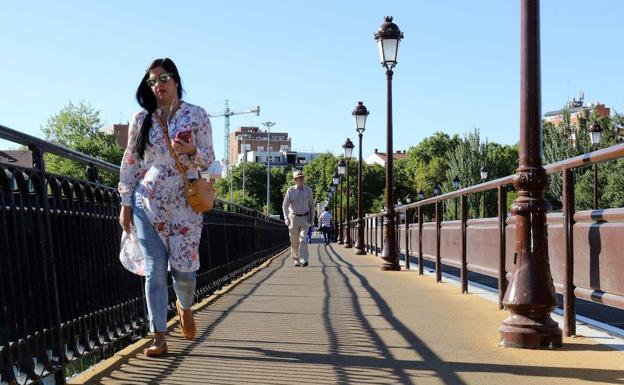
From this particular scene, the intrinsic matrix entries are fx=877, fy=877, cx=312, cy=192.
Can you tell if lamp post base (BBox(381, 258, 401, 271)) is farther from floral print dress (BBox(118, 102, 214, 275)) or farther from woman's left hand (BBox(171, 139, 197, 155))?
woman's left hand (BBox(171, 139, 197, 155))

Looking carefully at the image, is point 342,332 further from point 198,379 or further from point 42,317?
point 42,317

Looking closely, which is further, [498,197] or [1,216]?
[498,197]

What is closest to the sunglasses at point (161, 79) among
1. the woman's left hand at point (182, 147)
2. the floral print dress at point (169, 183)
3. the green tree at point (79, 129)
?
the floral print dress at point (169, 183)

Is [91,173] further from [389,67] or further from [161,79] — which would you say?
[389,67]

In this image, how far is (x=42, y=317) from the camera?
4387mm

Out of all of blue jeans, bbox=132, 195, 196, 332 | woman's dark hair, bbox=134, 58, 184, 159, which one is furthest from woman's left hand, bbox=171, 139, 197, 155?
blue jeans, bbox=132, 195, 196, 332

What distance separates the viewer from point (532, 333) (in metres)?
5.92

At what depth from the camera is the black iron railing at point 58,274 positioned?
13.2ft

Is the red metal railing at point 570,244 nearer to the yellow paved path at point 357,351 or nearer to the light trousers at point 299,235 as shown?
the yellow paved path at point 357,351

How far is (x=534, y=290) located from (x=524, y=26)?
1857 mm

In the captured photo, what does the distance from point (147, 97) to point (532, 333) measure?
2990 mm

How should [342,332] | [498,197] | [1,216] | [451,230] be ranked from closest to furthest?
1. [1,216]
2. [342,332]
3. [498,197]
4. [451,230]

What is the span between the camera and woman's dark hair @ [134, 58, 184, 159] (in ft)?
17.8

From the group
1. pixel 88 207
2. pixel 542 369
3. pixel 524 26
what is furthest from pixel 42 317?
pixel 524 26
